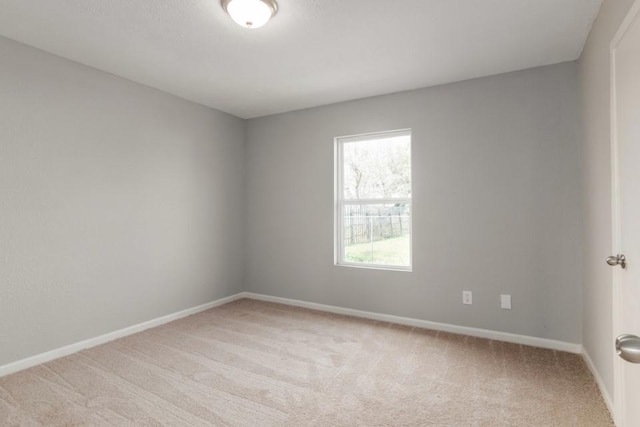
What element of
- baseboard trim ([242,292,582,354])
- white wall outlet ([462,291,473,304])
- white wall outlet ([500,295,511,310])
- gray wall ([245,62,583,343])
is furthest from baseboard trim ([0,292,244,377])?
white wall outlet ([500,295,511,310])

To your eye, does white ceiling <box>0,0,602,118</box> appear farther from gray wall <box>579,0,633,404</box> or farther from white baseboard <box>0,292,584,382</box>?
white baseboard <box>0,292,584,382</box>

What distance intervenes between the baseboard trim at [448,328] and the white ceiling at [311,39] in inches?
92.5

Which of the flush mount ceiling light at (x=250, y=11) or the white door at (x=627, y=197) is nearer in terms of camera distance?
the white door at (x=627, y=197)

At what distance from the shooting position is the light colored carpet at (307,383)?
185 cm

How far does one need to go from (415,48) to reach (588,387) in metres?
2.64

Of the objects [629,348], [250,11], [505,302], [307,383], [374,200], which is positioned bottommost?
[307,383]

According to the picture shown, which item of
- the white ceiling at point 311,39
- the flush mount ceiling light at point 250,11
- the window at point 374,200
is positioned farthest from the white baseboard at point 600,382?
the flush mount ceiling light at point 250,11

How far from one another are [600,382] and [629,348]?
1.95 metres

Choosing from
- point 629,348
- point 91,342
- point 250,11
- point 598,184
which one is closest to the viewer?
point 629,348

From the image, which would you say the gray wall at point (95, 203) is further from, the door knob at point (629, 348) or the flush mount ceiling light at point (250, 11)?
the door knob at point (629, 348)

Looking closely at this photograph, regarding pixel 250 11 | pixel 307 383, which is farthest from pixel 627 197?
pixel 250 11

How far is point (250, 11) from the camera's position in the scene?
1.97 metres

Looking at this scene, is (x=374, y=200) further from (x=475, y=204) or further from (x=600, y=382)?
(x=600, y=382)

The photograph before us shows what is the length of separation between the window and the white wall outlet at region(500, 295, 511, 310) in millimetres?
876
